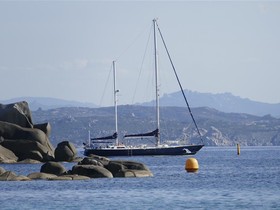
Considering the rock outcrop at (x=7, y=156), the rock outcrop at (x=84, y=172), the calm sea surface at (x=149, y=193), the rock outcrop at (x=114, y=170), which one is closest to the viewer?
the calm sea surface at (x=149, y=193)

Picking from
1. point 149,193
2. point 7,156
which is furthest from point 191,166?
point 7,156

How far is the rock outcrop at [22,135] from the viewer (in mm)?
110938

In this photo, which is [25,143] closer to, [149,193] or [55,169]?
[55,169]

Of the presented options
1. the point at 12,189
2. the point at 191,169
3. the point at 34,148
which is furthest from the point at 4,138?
the point at 12,189

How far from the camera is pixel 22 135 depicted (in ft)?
375

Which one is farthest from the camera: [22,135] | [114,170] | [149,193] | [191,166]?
[22,135]

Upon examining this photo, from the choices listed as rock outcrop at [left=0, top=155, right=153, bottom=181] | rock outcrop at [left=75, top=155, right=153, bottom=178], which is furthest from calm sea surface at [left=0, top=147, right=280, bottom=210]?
rock outcrop at [left=0, top=155, right=153, bottom=181]

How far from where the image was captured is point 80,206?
5031 centimetres

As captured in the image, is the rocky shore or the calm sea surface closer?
the calm sea surface

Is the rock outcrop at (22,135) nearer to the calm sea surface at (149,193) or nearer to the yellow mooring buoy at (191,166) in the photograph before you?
the yellow mooring buoy at (191,166)

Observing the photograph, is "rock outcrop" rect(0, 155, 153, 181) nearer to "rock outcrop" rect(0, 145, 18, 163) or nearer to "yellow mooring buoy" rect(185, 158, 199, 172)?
"yellow mooring buoy" rect(185, 158, 199, 172)

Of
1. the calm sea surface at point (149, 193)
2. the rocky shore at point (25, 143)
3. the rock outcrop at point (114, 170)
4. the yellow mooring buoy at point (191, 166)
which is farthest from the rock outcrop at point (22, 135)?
the calm sea surface at point (149, 193)

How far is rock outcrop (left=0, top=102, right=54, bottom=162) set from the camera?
364ft

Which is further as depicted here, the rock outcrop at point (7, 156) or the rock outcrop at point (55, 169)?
the rock outcrop at point (7, 156)
